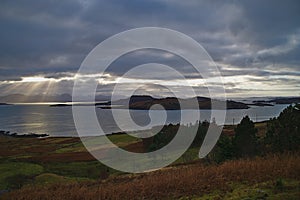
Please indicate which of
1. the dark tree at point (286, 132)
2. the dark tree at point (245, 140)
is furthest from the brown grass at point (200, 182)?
the dark tree at point (245, 140)

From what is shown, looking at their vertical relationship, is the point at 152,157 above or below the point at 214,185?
below

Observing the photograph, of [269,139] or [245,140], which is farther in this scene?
[245,140]

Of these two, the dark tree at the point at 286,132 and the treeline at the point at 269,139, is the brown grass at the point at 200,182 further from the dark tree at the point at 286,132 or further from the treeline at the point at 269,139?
the dark tree at the point at 286,132

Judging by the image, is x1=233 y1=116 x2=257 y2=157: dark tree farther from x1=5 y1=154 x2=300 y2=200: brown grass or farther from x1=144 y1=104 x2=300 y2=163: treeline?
x1=5 y1=154 x2=300 y2=200: brown grass

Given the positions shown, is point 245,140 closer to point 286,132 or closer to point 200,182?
point 286,132

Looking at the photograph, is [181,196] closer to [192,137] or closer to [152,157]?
[152,157]

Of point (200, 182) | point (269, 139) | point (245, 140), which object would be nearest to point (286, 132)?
point (269, 139)

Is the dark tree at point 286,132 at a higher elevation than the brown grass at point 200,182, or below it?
higher

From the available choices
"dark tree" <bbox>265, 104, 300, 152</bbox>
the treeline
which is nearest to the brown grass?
the treeline

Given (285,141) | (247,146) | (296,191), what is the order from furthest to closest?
1. (247,146)
2. (285,141)
3. (296,191)

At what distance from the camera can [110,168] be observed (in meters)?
49.2

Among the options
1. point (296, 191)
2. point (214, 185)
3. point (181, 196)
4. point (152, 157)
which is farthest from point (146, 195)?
point (152, 157)

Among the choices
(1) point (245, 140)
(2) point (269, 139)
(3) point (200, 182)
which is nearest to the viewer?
(3) point (200, 182)

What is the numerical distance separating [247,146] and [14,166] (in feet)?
140
